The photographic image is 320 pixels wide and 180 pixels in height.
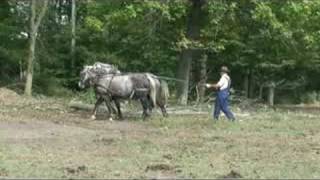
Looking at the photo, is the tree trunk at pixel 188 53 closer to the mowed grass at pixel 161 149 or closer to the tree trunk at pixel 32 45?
the tree trunk at pixel 32 45

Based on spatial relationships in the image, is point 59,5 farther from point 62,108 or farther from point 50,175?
point 50,175

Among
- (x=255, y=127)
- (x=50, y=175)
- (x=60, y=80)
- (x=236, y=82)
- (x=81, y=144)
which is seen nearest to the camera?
(x=50, y=175)

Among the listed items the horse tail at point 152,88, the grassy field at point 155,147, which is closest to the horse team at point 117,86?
Answer: the horse tail at point 152,88

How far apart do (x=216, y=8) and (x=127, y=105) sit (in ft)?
17.7

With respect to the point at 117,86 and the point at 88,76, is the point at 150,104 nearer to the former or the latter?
the point at 117,86

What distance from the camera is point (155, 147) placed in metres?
16.1

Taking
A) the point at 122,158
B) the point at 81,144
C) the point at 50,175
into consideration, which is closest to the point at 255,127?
the point at 81,144

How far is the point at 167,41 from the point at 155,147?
21142 mm

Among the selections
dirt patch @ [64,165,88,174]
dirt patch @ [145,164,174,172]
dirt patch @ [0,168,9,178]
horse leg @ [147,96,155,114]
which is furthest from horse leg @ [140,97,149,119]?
dirt patch @ [0,168,9,178]

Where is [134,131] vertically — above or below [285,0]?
below

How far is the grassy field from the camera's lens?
12.6m

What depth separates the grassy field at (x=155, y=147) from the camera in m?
12.6

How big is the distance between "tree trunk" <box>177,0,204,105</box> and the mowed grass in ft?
28.8

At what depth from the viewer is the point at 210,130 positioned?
66.5 ft
